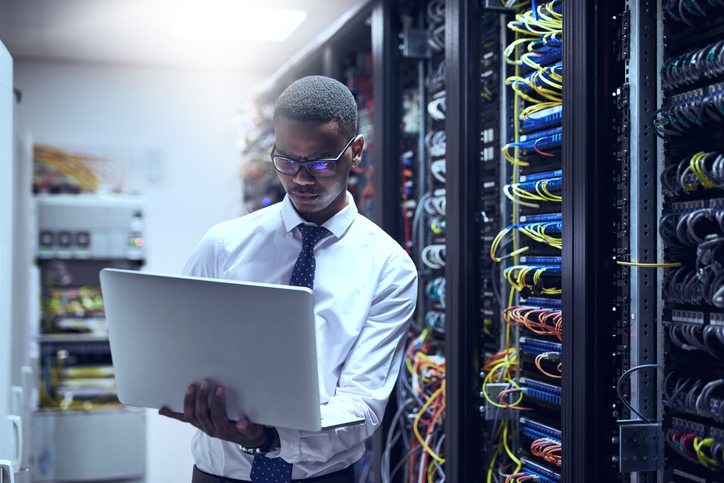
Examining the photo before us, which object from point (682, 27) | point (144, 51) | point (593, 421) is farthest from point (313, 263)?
point (144, 51)

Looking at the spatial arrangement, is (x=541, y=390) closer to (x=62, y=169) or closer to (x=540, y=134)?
(x=540, y=134)

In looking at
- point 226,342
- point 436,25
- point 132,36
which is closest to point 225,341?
point 226,342

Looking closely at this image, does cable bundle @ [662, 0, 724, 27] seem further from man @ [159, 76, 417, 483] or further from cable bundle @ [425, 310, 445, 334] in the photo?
cable bundle @ [425, 310, 445, 334]

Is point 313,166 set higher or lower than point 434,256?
higher

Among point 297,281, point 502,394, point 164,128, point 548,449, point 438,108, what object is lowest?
point 548,449

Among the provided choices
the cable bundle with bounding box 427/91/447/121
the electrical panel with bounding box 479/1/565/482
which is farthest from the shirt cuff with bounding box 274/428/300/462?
the cable bundle with bounding box 427/91/447/121

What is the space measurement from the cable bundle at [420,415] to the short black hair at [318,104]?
1232mm

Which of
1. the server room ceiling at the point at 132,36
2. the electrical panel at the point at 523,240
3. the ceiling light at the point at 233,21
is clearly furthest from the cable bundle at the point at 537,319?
the ceiling light at the point at 233,21

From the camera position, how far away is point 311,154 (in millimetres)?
1336

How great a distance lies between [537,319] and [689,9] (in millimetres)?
867

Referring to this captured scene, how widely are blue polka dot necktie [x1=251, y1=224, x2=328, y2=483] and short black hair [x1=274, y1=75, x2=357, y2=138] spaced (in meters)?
0.23

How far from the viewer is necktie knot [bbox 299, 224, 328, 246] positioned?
141 centimetres

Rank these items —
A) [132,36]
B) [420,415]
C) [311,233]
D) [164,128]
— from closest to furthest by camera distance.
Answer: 1. [311,233]
2. [420,415]
3. [132,36]
4. [164,128]

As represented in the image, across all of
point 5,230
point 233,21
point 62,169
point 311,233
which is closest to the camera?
point 311,233
